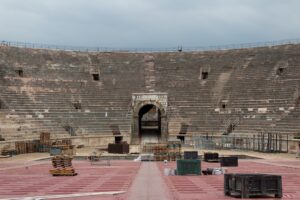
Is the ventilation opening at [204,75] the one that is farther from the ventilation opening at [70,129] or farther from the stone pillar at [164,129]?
the ventilation opening at [70,129]

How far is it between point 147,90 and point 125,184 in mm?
37358

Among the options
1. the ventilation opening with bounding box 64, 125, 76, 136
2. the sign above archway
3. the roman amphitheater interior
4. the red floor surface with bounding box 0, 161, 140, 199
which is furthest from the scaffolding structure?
the red floor surface with bounding box 0, 161, 140, 199

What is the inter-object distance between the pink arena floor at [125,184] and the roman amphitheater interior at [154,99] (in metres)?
10.7

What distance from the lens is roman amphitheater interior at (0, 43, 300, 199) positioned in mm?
48016

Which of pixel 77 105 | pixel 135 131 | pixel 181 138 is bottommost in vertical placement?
pixel 181 138

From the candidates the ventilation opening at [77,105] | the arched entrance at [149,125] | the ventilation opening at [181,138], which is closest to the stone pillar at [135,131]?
the arched entrance at [149,125]

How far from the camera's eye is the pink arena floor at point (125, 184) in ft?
62.5

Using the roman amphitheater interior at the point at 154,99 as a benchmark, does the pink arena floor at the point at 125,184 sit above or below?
below

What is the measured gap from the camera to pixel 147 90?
59500 millimetres

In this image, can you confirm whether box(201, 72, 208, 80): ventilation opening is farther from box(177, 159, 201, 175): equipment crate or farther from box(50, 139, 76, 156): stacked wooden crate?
box(177, 159, 201, 175): equipment crate

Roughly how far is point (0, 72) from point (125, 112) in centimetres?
1511

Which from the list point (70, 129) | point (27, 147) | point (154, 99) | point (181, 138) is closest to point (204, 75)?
point (154, 99)

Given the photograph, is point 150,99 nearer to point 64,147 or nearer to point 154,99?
point 154,99

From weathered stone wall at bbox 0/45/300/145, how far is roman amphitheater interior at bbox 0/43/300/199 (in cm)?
12
